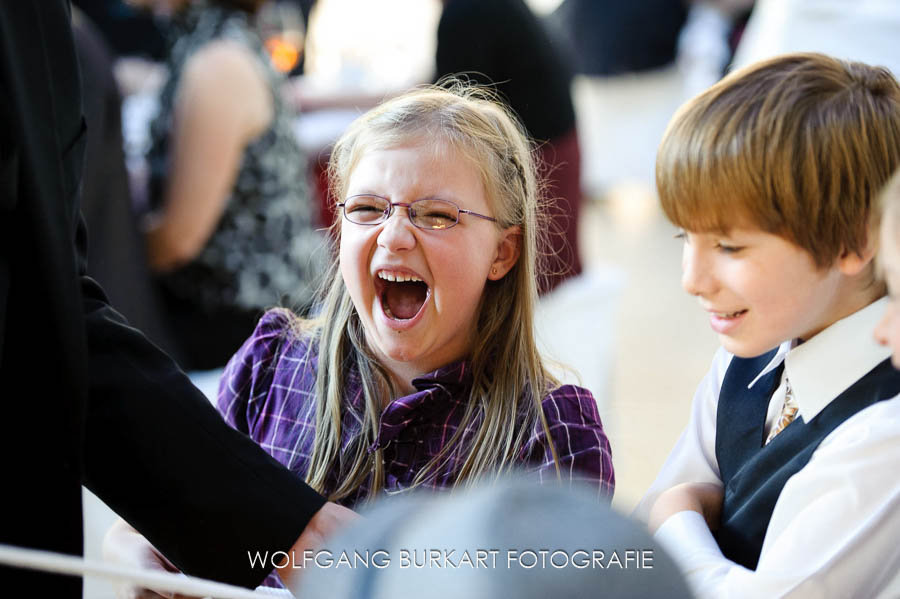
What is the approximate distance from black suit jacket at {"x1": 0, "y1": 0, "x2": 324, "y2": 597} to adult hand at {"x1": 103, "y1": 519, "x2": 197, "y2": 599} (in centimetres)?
9

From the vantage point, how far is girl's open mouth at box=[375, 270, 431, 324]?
42.7 inches

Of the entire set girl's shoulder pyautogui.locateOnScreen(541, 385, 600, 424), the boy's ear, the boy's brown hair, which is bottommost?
girl's shoulder pyautogui.locateOnScreen(541, 385, 600, 424)

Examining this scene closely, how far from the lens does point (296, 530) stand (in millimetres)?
975

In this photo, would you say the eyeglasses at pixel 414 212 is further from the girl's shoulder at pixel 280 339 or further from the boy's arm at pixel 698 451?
the boy's arm at pixel 698 451

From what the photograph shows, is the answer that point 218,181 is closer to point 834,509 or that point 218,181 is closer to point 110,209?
point 110,209

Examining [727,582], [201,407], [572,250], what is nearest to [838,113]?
[727,582]

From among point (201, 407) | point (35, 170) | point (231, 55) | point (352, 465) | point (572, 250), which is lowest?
point (572, 250)

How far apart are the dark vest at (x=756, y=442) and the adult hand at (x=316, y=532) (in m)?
0.37

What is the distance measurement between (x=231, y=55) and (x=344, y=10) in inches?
110

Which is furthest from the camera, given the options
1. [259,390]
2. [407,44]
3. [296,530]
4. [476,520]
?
[407,44]

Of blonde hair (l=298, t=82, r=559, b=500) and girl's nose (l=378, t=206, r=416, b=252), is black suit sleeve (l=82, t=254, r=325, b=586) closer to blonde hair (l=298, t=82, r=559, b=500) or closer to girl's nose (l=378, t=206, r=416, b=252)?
blonde hair (l=298, t=82, r=559, b=500)

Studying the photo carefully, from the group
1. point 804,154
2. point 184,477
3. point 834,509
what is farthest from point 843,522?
point 184,477

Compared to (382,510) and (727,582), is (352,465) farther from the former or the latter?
(382,510)

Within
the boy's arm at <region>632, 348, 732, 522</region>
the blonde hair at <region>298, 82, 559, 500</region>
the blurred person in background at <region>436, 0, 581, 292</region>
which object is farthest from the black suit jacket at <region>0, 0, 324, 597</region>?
the blurred person in background at <region>436, 0, 581, 292</region>
